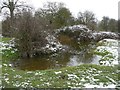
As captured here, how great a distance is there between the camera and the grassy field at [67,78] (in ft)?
28.3

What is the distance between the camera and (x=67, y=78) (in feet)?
30.5

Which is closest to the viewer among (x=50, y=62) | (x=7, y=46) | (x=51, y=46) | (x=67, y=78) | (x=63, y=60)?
(x=67, y=78)

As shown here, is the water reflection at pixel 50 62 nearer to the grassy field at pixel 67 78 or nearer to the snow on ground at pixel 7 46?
the snow on ground at pixel 7 46

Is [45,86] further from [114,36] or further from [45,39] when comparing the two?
[114,36]

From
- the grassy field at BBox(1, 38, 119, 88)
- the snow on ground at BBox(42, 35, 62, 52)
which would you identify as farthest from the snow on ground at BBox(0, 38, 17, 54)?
the grassy field at BBox(1, 38, 119, 88)

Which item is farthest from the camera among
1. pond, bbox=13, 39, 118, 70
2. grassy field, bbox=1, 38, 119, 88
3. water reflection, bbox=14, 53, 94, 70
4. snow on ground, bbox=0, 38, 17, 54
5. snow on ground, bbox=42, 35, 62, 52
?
snow on ground, bbox=42, 35, 62, 52

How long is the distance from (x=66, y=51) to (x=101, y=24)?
1110 inches

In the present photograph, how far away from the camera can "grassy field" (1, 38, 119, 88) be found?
8.63 m

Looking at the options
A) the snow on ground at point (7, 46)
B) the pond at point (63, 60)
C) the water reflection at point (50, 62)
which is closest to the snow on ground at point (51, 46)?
the pond at point (63, 60)

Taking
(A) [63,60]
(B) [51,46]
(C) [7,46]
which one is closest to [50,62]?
(A) [63,60]

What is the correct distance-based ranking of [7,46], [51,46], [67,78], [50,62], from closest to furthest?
[67,78] → [50,62] → [7,46] → [51,46]

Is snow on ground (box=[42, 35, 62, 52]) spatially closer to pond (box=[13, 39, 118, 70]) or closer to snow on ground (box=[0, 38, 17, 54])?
pond (box=[13, 39, 118, 70])

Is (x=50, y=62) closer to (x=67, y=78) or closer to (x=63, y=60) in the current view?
(x=63, y=60)

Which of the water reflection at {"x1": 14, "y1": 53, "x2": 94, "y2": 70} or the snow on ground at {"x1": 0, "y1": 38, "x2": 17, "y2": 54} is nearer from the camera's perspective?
the water reflection at {"x1": 14, "y1": 53, "x2": 94, "y2": 70}
